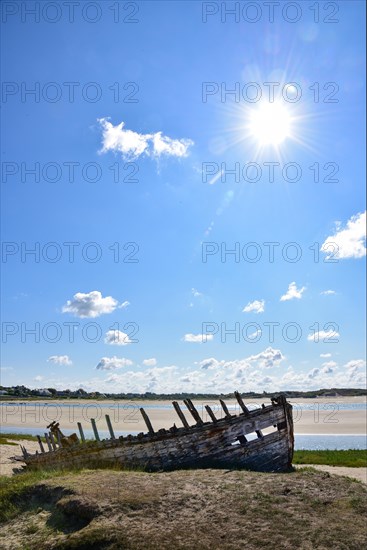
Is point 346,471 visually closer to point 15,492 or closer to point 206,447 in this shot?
point 206,447

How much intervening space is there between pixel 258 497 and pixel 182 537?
264cm

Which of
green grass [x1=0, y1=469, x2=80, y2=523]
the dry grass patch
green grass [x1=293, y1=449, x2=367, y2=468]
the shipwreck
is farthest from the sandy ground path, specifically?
green grass [x1=0, y1=469, x2=80, y2=523]

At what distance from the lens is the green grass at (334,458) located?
2566 centimetres

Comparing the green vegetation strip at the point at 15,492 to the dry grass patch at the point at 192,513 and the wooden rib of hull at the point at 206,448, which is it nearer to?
the dry grass patch at the point at 192,513

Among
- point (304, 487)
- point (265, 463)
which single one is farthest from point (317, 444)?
point (304, 487)

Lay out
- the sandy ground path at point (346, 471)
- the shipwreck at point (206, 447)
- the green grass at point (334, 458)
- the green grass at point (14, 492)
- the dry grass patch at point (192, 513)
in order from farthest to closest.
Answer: the green grass at point (334, 458) → the sandy ground path at point (346, 471) → the shipwreck at point (206, 447) → the green grass at point (14, 492) → the dry grass patch at point (192, 513)

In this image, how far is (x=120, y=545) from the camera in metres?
9.19

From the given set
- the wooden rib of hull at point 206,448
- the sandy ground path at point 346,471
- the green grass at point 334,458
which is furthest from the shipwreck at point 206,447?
the green grass at point 334,458

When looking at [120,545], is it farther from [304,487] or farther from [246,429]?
[246,429]

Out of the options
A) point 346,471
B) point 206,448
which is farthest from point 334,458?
point 206,448

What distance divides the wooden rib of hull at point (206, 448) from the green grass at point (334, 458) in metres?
10.2

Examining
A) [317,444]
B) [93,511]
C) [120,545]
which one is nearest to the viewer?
[120,545]

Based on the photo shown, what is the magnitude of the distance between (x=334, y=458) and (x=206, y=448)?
14478mm

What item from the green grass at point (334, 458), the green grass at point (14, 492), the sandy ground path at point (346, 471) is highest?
the green grass at point (14, 492)
